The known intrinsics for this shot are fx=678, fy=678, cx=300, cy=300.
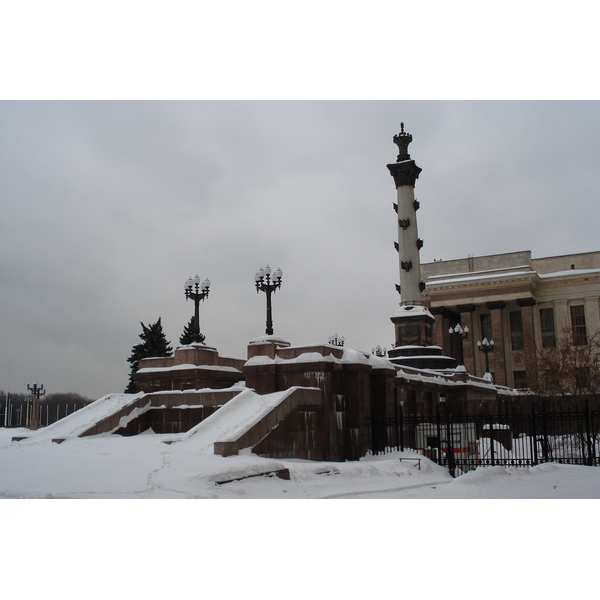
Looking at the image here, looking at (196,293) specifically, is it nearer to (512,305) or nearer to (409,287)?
(409,287)

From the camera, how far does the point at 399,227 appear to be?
42969 millimetres

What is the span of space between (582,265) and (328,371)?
51.6 metres

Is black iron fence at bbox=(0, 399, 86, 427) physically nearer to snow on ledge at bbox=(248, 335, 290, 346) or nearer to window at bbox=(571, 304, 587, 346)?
snow on ledge at bbox=(248, 335, 290, 346)

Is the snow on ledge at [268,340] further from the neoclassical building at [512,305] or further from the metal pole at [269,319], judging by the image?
the neoclassical building at [512,305]

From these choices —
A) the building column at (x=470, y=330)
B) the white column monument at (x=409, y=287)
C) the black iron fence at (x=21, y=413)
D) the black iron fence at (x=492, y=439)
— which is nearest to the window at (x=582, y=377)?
the black iron fence at (x=492, y=439)

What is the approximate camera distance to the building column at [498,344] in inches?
2389

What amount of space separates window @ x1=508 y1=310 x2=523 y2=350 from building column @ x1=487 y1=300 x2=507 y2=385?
6.97 feet

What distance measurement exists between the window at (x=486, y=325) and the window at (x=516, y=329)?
6.33 feet

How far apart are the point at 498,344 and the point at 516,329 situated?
13.1ft

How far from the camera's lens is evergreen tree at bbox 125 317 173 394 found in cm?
4841

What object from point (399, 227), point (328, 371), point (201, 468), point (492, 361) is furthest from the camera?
point (492, 361)

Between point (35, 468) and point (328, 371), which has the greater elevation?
point (328, 371)

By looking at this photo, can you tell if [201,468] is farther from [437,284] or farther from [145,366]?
[437,284]

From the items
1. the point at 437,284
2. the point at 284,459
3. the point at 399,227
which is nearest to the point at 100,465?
the point at 284,459
